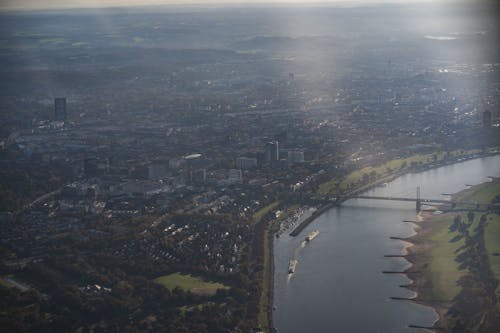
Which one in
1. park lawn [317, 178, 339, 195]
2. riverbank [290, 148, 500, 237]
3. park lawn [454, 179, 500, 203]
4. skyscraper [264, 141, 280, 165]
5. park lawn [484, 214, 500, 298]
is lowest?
riverbank [290, 148, 500, 237]

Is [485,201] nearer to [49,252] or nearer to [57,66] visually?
[49,252]

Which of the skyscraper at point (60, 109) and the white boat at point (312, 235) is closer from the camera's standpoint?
the white boat at point (312, 235)

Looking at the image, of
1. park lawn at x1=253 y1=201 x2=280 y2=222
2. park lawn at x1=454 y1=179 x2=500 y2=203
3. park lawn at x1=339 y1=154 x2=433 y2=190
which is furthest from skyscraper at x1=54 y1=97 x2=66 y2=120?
park lawn at x1=454 y1=179 x2=500 y2=203

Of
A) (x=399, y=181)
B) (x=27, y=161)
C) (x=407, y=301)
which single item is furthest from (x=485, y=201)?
(x=27, y=161)

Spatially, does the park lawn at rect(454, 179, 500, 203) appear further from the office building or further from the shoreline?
the office building

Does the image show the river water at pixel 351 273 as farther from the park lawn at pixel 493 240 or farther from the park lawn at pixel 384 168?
the park lawn at pixel 493 240

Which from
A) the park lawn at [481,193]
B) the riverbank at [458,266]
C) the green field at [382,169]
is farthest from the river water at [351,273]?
the green field at [382,169]
